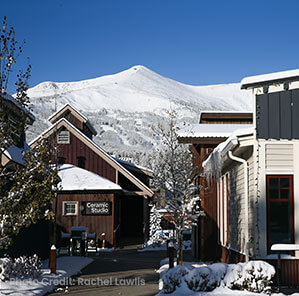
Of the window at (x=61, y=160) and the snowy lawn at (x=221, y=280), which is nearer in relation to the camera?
the snowy lawn at (x=221, y=280)

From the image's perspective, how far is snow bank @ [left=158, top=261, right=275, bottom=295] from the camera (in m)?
10.8

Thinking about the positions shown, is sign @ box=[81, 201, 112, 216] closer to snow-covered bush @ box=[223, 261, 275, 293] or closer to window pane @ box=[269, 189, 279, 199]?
window pane @ box=[269, 189, 279, 199]

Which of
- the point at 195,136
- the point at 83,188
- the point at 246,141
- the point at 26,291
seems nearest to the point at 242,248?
the point at 246,141

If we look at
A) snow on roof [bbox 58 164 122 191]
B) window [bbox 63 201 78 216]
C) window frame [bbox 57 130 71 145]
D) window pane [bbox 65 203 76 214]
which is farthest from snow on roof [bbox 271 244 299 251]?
window frame [bbox 57 130 71 145]

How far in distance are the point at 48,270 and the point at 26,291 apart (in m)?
4.53

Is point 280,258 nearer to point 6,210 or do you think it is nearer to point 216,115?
point 6,210

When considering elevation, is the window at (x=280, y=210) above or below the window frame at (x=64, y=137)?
below

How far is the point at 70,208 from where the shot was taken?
30828 mm

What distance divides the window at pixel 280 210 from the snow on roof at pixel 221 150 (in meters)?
1.17

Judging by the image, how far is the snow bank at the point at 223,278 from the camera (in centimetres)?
1080

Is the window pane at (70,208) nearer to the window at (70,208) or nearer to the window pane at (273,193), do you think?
the window at (70,208)

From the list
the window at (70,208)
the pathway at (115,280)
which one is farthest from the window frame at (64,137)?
the pathway at (115,280)

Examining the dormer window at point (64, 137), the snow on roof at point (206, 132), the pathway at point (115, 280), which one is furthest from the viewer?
the dormer window at point (64, 137)

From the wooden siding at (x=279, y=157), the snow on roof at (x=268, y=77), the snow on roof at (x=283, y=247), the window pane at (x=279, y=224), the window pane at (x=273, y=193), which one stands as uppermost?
the snow on roof at (x=268, y=77)
